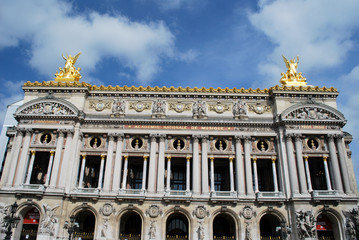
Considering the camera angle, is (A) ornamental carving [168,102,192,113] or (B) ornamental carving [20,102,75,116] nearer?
(B) ornamental carving [20,102,75,116]

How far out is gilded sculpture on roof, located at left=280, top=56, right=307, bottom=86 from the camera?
3925 centimetres

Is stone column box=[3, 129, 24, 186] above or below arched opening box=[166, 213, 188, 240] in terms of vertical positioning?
above

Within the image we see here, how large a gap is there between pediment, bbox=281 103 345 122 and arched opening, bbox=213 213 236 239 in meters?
13.0

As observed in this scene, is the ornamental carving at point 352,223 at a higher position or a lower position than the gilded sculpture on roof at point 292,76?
lower

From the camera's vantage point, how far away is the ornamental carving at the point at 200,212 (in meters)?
32.1

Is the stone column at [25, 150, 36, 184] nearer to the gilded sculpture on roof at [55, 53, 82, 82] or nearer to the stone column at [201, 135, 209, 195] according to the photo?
the gilded sculpture on roof at [55, 53, 82, 82]

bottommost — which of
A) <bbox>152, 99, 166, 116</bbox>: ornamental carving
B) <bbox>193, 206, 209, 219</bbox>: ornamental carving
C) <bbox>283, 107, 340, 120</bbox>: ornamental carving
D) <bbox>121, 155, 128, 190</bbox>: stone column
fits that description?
<bbox>193, 206, 209, 219</bbox>: ornamental carving

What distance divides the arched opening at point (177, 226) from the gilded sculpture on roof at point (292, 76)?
68.5ft

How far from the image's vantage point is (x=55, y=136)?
35.4 m

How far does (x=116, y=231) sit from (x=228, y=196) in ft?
39.6

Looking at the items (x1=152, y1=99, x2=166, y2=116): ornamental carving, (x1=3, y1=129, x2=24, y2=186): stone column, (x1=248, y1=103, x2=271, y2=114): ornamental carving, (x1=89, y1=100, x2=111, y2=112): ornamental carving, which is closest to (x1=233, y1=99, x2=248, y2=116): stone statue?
(x1=248, y1=103, x2=271, y2=114): ornamental carving

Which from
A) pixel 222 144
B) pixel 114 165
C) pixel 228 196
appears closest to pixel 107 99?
pixel 114 165

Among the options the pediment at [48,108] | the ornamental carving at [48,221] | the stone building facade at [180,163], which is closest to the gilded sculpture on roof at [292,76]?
the stone building facade at [180,163]

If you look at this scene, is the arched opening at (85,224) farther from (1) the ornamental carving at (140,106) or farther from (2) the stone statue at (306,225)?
(2) the stone statue at (306,225)
